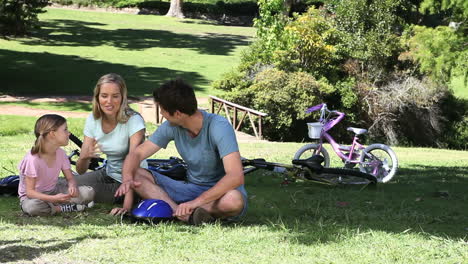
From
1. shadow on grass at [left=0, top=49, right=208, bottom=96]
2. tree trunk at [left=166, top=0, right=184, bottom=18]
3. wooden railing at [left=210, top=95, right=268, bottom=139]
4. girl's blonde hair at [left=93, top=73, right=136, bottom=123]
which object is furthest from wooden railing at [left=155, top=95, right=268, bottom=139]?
tree trunk at [left=166, top=0, right=184, bottom=18]

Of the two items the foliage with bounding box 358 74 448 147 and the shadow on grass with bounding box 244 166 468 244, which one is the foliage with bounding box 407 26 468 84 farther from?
the shadow on grass with bounding box 244 166 468 244

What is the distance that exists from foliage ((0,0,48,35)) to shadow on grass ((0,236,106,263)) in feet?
57.8

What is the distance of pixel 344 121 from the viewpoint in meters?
23.7

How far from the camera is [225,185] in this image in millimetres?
5145

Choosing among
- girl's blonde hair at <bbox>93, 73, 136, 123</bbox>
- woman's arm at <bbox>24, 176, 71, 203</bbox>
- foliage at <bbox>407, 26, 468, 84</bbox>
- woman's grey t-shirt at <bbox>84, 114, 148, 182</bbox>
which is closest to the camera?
woman's arm at <bbox>24, 176, 71, 203</bbox>

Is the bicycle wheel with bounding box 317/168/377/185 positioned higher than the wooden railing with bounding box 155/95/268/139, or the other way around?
the bicycle wheel with bounding box 317/168/377/185

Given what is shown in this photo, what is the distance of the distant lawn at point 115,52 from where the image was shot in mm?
27109

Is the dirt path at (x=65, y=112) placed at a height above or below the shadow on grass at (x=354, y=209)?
below

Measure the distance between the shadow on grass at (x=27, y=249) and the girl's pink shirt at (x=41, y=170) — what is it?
44.4 inches

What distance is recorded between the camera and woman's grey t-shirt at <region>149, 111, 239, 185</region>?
5141 millimetres

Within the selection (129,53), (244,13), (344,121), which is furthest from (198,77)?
(244,13)

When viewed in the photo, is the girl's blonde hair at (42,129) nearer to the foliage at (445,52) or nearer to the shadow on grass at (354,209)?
the shadow on grass at (354,209)

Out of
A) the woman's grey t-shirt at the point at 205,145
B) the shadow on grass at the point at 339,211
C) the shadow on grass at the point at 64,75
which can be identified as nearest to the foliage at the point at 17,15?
the shadow on grass at the point at 64,75

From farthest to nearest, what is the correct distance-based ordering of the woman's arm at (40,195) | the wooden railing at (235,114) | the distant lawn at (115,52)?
the distant lawn at (115,52) → the wooden railing at (235,114) → the woman's arm at (40,195)
